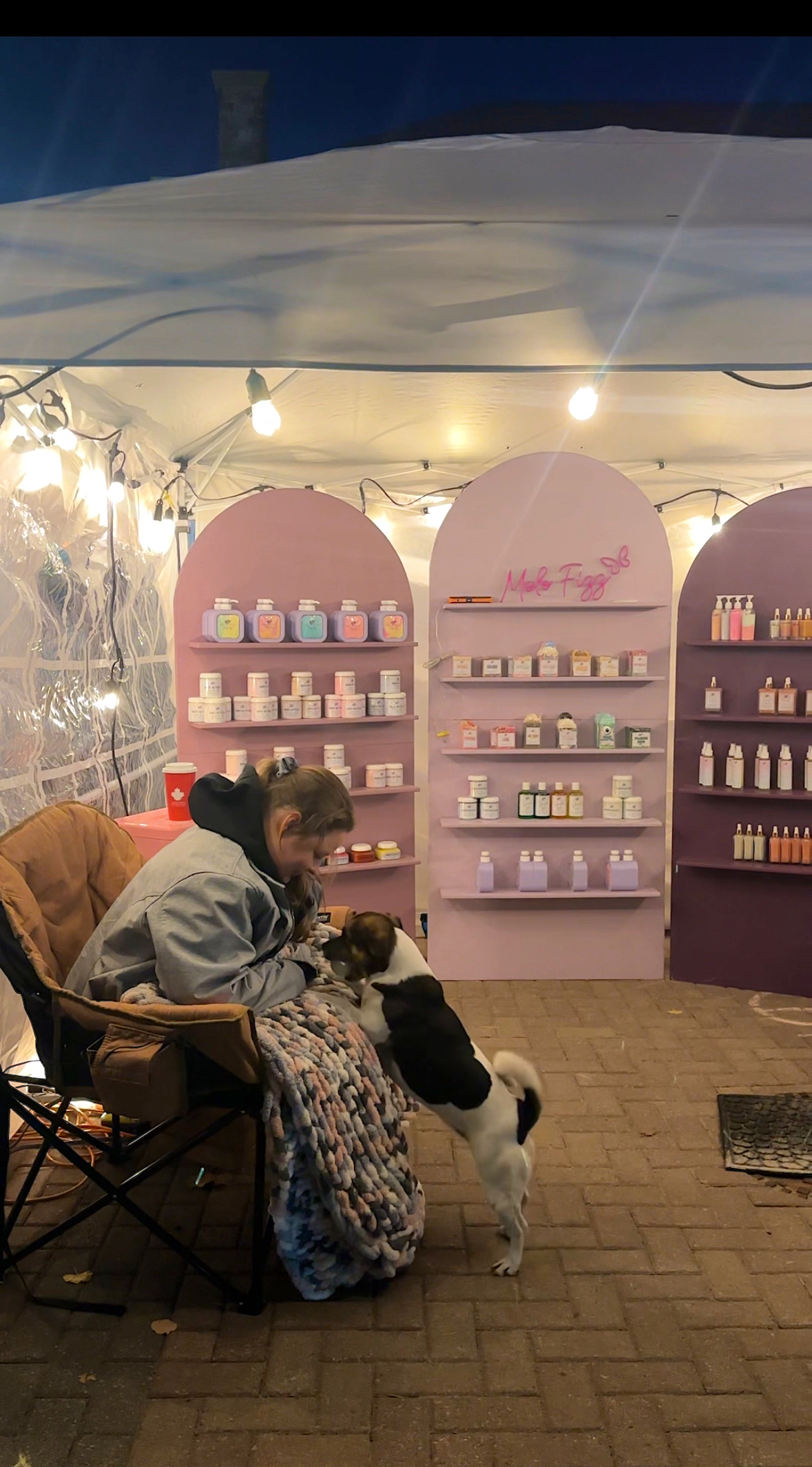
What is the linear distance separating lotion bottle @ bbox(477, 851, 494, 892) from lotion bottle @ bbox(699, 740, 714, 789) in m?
1.05

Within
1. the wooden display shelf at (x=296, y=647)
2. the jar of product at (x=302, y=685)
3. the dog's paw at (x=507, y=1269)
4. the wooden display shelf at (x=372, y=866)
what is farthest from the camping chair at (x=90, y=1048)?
the wooden display shelf at (x=372, y=866)

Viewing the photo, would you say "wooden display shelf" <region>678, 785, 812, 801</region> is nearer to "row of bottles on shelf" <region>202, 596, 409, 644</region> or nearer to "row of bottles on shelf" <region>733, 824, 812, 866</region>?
"row of bottles on shelf" <region>733, 824, 812, 866</region>

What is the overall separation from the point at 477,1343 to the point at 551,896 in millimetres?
2664

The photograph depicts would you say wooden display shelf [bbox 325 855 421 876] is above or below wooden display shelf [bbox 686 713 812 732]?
below

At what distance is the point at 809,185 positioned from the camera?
1194 millimetres

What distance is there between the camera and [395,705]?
193 inches

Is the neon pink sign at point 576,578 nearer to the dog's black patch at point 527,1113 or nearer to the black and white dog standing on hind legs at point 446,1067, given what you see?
the black and white dog standing on hind legs at point 446,1067

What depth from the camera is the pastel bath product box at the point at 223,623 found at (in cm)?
459

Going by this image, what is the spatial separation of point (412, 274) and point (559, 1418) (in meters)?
2.11

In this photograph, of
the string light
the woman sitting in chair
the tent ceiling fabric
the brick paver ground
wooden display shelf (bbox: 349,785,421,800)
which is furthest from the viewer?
wooden display shelf (bbox: 349,785,421,800)

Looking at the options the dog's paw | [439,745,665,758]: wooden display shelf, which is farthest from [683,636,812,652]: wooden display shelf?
the dog's paw

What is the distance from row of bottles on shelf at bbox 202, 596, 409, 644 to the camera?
461 cm
